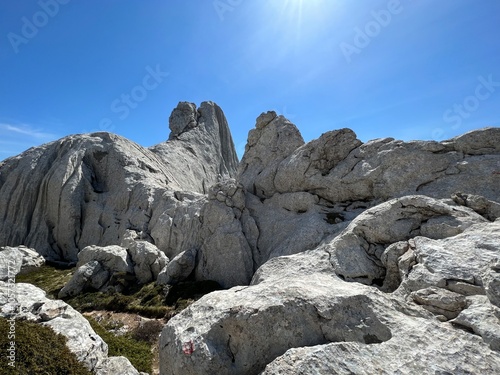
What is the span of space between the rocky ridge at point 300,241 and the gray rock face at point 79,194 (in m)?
0.33

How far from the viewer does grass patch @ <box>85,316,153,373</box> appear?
18234 mm

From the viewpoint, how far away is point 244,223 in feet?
114

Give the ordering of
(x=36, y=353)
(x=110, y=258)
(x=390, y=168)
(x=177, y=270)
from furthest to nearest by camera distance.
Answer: (x=110, y=258) → (x=177, y=270) → (x=390, y=168) → (x=36, y=353)

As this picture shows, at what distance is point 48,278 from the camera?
4072 centimetres

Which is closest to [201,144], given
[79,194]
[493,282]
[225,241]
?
[79,194]

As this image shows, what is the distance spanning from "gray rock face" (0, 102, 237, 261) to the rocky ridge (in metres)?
0.33

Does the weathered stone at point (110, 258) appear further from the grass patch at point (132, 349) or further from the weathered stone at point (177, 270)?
the grass patch at point (132, 349)

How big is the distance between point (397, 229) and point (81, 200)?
58458 millimetres

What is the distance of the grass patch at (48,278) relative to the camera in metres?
36.7

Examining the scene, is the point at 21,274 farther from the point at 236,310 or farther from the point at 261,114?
the point at 236,310

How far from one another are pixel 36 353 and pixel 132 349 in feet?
37.5

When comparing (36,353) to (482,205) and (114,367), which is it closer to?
(114,367)

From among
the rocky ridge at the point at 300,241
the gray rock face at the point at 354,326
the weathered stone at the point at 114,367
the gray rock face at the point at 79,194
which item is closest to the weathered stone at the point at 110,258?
the rocky ridge at the point at 300,241

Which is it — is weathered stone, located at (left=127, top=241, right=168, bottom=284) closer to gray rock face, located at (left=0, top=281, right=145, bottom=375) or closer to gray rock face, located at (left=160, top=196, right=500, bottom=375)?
gray rock face, located at (left=0, top=281, right=145, bottom=375)
